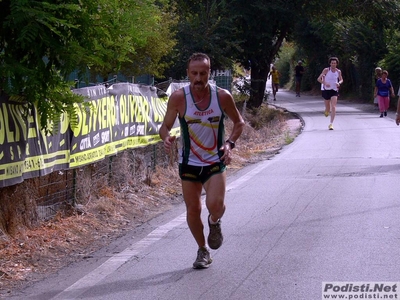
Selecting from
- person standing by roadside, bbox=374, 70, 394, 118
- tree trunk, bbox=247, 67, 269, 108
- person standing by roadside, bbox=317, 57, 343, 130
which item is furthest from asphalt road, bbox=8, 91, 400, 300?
tree trunk, bbox=247, 67, 269, 108

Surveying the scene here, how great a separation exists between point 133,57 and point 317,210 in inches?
396

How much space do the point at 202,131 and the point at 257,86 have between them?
22.4m

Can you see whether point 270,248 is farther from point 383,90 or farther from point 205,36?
point 383,90

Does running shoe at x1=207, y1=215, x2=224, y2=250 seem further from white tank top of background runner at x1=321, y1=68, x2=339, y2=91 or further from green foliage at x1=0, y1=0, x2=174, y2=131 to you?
white tank top of background runner at x1=321, y1=68, x2=339, y2=91

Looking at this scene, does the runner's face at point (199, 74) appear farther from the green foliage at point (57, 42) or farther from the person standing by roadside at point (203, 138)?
the green foliage at point (57, 42)

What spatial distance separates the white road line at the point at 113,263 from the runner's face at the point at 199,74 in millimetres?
1852

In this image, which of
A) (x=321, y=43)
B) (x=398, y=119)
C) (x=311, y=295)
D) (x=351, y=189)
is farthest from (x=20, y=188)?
(x=321, y=43)

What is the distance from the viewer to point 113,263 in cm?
724

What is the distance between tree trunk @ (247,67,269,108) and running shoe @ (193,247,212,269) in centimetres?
2191

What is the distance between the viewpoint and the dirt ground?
7.04 metres

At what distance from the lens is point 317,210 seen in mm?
9680

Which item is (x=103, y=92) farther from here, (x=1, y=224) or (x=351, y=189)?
(x=351, y=189)

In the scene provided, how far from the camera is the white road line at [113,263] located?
247 inches

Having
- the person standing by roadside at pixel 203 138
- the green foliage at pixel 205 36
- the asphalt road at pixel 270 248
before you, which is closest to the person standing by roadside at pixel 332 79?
the green foliage at pixel 205 36
